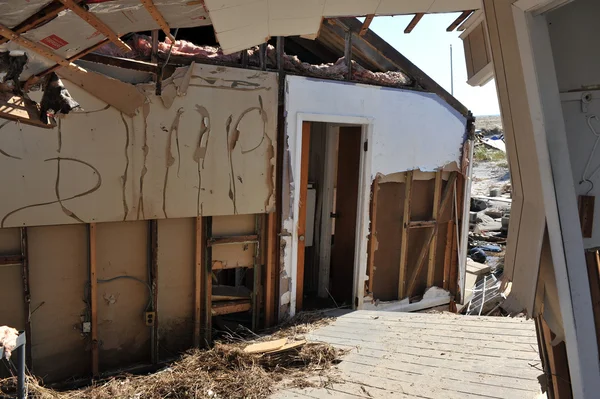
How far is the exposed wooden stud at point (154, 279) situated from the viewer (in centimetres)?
400

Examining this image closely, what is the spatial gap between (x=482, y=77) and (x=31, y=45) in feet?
8.93

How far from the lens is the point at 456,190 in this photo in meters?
5.86

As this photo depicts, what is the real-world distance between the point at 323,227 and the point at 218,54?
2677 mm

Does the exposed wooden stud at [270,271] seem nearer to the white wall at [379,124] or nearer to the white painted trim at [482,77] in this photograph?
the white wall at [379,124]

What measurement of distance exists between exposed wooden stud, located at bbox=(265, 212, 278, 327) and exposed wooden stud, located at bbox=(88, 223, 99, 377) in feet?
5.52

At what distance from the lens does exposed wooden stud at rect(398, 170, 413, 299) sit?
17.7 ft

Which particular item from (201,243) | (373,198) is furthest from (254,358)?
(373,198)

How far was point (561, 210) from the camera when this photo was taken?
1.57m

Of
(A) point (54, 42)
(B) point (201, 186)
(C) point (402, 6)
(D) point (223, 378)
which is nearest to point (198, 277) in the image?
(B) point (201, 186)

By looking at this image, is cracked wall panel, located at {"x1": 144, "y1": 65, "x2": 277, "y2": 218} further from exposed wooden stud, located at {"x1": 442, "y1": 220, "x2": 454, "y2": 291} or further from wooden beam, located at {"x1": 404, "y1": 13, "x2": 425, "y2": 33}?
exposed wooden stud, located at {"x1": 442, "y1": 220, "x2": 454, "y2": 291}

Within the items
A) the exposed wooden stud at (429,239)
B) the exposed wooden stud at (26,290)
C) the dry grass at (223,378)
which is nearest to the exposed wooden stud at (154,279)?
the dry grass at (223,378)

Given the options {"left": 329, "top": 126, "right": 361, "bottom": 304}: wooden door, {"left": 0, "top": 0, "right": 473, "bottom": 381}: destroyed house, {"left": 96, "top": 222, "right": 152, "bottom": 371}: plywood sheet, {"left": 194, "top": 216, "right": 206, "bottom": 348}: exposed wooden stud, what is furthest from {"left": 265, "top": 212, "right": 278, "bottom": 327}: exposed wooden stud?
{"left": 96, "top": 222, "right": 152, "bottom": 371}: plywood sheet

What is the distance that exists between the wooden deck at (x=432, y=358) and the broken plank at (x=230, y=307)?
33.0 inches

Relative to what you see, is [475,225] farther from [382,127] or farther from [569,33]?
[569,33]
